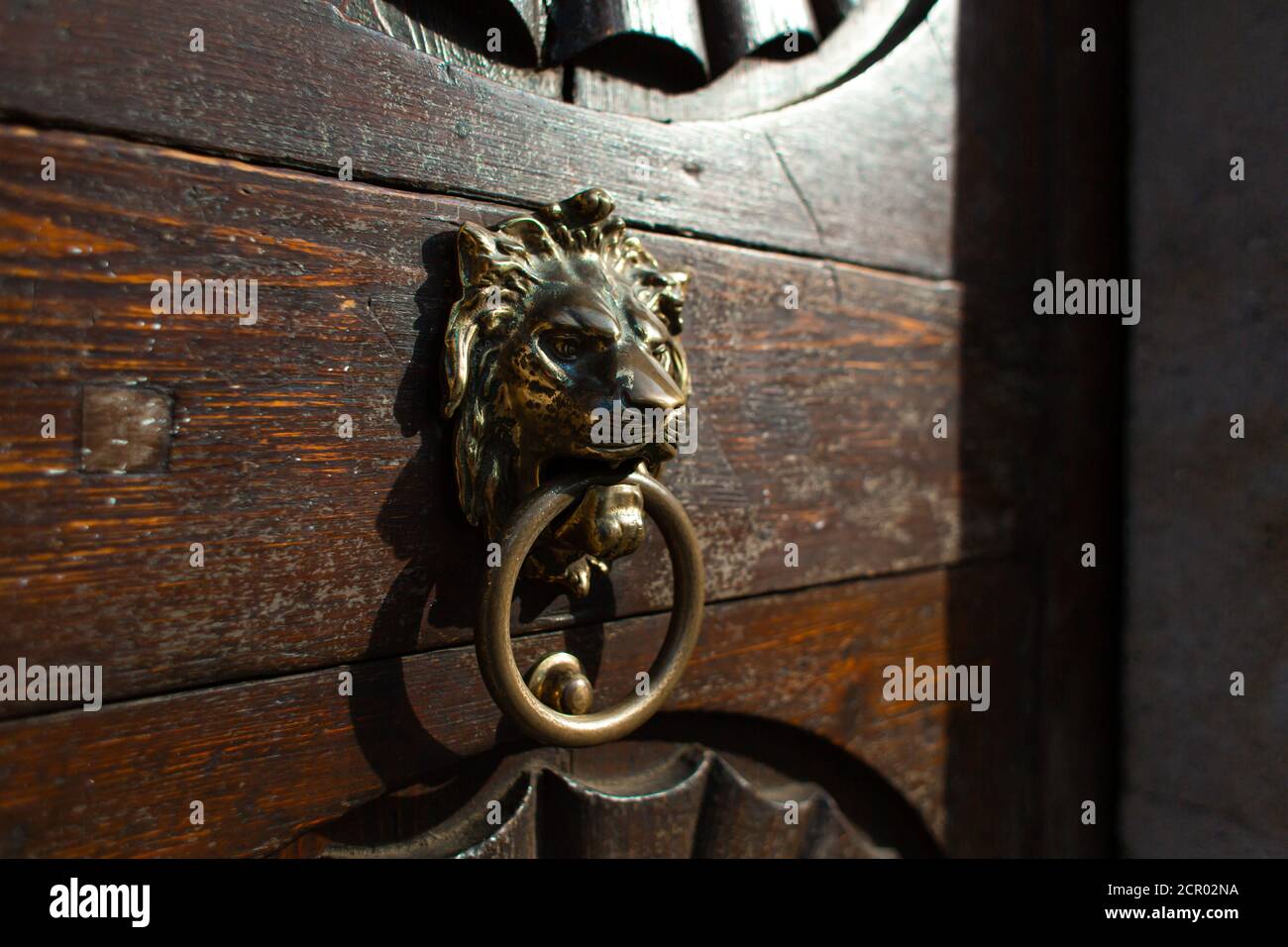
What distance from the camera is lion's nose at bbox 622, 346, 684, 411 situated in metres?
0.42

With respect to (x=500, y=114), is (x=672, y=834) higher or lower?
lower

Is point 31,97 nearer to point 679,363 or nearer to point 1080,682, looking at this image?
point 679,363

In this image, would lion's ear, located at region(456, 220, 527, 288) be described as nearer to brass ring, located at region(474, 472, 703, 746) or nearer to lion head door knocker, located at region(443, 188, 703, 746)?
lion head door knocker, located at region(443, 188, 703, 746)

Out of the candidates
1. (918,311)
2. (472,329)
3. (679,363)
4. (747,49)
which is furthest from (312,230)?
(918,311)

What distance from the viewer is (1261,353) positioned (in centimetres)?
66

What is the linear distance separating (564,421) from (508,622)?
100 millimetres

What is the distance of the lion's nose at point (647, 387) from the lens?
1.37ft

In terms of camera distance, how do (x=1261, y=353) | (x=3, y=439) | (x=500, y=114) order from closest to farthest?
(x=3, y=439) < (x=500, y=114) < (x=1261, y=353)

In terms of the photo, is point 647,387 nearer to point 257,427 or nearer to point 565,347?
point 565,347

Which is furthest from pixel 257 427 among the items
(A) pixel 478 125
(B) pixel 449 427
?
(A) pixel 478 125

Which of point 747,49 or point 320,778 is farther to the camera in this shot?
point 747,49

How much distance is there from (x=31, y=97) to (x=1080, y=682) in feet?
2.62

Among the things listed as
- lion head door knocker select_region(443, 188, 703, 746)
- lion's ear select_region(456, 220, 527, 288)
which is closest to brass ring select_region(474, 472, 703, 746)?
lion head door knocker select_region(443, 188, 703, 746)

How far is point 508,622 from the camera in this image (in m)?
0.41
